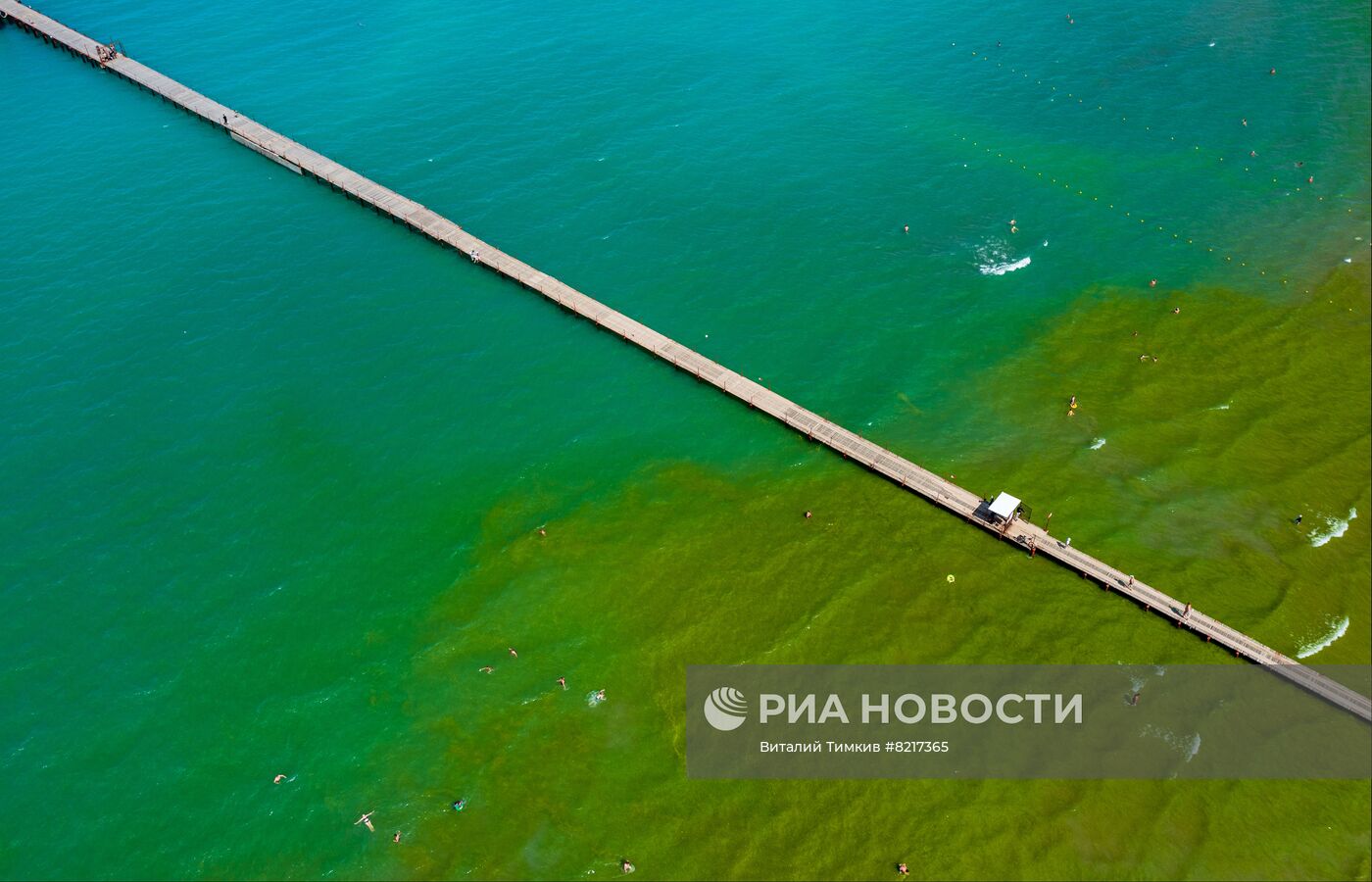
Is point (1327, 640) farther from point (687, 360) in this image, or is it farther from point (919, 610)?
point (687, 360)

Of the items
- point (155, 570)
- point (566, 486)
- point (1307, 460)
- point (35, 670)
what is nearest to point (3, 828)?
point (35, 670)

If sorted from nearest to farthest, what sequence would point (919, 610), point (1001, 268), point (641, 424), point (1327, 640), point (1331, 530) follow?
point (1327, 640)
point (919, 610)
point (1331, 530)
point (641, 424)
point (1001, 268)

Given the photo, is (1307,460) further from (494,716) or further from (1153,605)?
(494,716)

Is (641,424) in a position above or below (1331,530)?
above

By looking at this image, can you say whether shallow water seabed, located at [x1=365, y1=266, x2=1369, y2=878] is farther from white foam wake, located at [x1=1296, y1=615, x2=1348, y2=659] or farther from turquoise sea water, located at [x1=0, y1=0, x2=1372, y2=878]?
white foam wake, located at [x1=1296, y1=615, x2=1348, y2=659]

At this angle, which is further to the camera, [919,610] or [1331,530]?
[1331,530]

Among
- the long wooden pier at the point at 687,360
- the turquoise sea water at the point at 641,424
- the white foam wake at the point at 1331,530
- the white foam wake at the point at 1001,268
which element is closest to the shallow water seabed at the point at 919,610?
the turquoise sea water at the point at 641,424

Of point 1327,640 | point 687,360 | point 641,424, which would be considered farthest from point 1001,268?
point 1327,640
